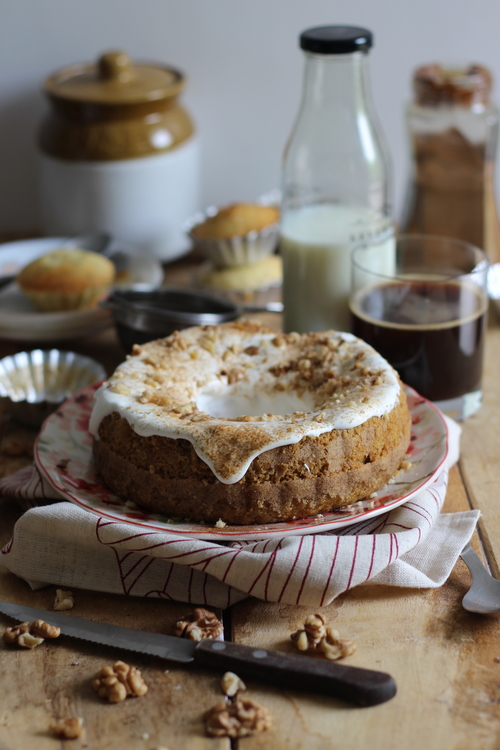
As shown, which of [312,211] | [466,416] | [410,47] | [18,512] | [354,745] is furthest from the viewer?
[410,47]

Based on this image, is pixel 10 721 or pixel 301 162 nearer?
pixel 10 721

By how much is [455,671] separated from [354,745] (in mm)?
157

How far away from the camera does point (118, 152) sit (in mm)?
2080

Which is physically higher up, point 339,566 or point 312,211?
point 312,211

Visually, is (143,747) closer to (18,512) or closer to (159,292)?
(18,512)

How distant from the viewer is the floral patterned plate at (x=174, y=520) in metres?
1.03

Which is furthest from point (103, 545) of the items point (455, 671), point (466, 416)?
point (466, 416)

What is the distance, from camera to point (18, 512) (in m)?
1.22

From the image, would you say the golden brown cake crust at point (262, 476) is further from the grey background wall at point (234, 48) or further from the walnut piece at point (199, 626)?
the grey background wall at point (234, 48)

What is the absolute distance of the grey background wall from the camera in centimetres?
227

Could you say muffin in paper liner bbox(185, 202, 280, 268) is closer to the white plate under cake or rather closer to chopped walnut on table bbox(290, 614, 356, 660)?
the white plate under cake

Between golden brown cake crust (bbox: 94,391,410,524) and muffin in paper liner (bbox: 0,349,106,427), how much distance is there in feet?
1.56

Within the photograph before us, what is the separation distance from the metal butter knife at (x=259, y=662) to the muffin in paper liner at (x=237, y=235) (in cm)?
115

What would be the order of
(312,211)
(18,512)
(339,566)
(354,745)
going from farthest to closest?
(312,211) → (18,512) → (339,566) → (354,745)
